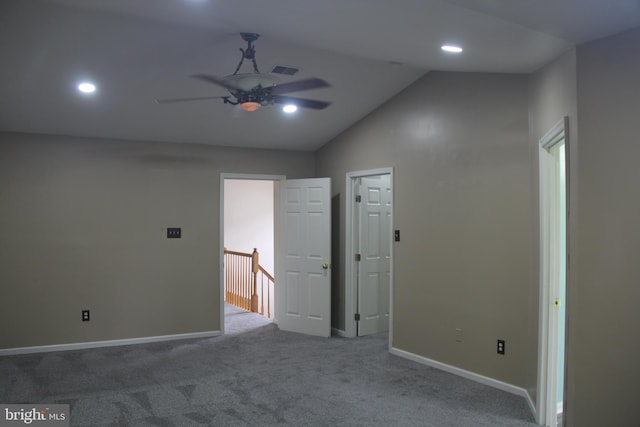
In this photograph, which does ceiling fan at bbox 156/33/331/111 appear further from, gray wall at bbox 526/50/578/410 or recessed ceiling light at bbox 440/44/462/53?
gray wall at bbox 526/50/578/410

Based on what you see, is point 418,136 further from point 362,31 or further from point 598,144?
point 598,144

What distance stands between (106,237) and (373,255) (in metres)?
3.17

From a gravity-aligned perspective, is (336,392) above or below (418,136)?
below

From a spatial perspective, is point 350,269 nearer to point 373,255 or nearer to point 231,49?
point 373,255

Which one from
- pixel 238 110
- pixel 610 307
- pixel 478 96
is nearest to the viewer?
pixel 610 307

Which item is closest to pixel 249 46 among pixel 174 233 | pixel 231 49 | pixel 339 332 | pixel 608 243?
pixel 231 49

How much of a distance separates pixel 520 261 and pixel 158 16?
3214mm

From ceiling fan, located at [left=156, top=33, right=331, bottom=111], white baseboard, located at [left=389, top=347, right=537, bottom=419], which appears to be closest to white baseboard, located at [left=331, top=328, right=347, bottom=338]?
white baseboard, located at [left=389, top=347, right=537, bottom=419]

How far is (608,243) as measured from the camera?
89.8 inches

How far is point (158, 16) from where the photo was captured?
2896mm

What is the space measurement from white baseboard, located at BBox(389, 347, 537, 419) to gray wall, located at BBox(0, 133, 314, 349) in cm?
242

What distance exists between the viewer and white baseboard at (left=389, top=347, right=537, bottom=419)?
3662 millimetres

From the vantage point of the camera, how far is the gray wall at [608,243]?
223cm

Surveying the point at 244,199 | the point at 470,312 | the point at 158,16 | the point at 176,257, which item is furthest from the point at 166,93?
the point at 244,199
